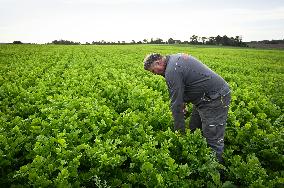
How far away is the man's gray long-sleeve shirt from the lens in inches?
169

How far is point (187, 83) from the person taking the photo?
4473 millimetres

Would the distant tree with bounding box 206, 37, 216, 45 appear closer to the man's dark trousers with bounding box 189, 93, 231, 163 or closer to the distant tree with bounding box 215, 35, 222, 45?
the distant tree with bounding box 215, 35, 222, 45

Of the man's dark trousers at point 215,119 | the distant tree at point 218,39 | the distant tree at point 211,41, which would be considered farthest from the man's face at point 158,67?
the distant tree at point 211,41

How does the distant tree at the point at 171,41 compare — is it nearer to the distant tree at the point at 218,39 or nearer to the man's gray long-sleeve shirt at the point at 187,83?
the distant tree at the point at 218,39

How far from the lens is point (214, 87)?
4531 mm

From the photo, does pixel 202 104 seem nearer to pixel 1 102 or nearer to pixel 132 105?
pixel 132 105

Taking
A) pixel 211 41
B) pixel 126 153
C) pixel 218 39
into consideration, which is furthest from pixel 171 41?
pixel 126 153

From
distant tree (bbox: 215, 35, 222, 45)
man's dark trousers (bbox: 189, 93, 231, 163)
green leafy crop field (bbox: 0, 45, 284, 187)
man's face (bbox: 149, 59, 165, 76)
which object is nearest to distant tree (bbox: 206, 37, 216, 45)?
distant tree (bbox: 215, 35, 222, 45)

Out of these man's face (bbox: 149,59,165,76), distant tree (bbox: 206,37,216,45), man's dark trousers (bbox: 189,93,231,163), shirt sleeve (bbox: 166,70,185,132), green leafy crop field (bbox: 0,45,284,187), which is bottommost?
distant tree (bbox: 206,37,216,45)

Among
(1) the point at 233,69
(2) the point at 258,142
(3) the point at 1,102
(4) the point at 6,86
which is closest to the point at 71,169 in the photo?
(2) the point at 258,142

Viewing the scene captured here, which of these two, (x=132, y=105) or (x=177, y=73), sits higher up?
(x=177, y=73)

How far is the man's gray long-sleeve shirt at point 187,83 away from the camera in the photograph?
428cm

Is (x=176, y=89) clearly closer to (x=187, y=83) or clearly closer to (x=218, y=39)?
(x=187, y=83)

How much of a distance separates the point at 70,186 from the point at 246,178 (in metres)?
2.17
